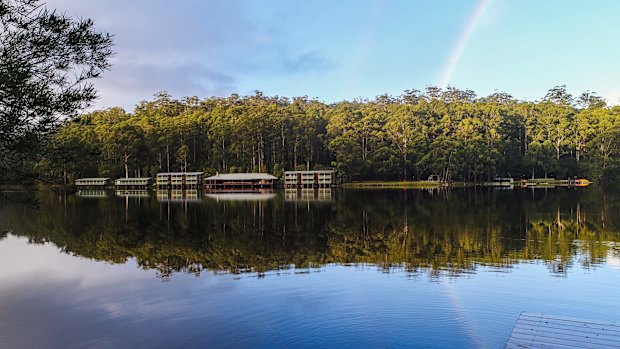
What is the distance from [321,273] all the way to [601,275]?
654 cm

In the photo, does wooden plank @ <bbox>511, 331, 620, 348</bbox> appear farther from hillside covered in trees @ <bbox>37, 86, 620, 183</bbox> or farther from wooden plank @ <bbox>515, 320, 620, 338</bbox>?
hillside covered in trees @ <bbox>37, 86, 620, 183</bbox>

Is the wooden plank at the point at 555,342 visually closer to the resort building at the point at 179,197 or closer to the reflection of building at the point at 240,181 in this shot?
the resort building at the point at 179,197

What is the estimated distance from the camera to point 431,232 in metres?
19.0

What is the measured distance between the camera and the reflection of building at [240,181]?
61.6 m

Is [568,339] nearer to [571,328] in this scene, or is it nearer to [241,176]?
[571,328]

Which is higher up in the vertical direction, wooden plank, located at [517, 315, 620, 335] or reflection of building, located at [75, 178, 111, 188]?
reflection of building, located at [75, 178, 111, 188]

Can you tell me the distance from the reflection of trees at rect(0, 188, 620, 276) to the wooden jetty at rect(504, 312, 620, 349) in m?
4.87

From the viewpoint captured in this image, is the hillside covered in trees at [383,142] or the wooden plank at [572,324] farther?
the hillside covered in trees at [383,142]

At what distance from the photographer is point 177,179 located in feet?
215

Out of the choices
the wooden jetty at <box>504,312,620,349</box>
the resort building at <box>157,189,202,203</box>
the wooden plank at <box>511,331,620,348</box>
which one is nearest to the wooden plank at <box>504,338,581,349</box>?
the wooden jetty at <box>504,312,620,349</box>

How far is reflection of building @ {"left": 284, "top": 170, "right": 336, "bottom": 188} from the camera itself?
201ft

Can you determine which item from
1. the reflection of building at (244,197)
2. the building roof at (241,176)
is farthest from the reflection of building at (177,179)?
the reflection of building at (244,197)

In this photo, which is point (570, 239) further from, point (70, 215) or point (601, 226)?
point (70, 215)

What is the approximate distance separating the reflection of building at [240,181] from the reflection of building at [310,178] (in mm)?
1953
